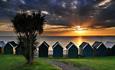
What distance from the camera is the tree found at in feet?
206

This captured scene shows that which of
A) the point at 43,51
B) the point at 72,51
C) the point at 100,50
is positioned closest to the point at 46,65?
the point at 43,51

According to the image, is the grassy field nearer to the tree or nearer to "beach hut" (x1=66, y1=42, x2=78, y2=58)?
the tree

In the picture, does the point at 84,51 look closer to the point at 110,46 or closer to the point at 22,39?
the point at 110,46

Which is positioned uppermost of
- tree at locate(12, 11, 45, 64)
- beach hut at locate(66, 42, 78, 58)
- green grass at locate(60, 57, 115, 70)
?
tree at locate(12, 11, 45, 64)

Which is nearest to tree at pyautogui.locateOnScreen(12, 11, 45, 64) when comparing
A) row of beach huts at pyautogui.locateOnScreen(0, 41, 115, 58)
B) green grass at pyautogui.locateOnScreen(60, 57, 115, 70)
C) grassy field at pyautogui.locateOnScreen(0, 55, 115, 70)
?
grassy field at pyautogui.locateOnScreen(0, 55, 115, 70)

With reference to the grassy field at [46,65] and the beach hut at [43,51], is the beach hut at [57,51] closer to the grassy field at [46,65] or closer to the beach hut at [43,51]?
the beach hut at [43,51]

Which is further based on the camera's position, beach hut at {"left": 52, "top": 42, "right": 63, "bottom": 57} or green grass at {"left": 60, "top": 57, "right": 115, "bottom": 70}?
beach hut at {"left": 52, "top": 42, "right": 63, "bottom": 57}

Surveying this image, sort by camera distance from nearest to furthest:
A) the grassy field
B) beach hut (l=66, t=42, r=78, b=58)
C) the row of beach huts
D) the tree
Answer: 1. the grassy field
2. the tree
3. the row of beach huts
4. beach hut (l=66, t=42, r=78, b=58)

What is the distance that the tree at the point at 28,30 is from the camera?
62656mm

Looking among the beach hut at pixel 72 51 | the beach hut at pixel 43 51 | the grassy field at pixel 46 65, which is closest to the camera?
the grassy field at pixel 46 65

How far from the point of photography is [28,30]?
62.9 meters

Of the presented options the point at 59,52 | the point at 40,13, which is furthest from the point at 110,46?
the point at 40,13

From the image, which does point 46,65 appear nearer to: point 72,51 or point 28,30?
point 28,30

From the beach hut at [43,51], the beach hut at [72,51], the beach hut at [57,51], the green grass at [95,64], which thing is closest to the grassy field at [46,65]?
the green grass at [95,64]
